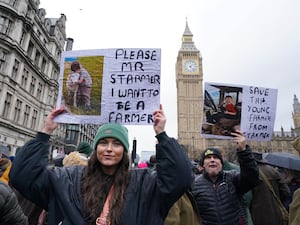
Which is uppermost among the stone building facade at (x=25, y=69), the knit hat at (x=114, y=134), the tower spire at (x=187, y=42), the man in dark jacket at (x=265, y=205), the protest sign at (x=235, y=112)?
the tower spire at (x=187, y=42)

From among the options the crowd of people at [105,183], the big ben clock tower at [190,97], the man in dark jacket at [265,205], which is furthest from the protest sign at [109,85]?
the big ben clock tower at [190,97]

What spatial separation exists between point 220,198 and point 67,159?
2.24 metres

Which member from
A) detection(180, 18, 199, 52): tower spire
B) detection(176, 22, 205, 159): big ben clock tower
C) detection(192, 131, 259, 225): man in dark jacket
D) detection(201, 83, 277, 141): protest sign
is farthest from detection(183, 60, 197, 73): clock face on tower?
detection(192, 131, 259, 225): man in dark jacket

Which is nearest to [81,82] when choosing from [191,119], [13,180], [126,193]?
[13,180]

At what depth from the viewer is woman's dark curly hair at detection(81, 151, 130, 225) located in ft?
5.09

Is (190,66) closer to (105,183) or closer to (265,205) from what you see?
(265,205)

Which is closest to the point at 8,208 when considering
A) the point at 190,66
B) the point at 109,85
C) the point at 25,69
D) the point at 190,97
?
the point at 109,85

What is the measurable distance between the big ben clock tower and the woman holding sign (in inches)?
3033

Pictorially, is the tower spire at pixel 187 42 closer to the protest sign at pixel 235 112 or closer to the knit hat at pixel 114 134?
the protest sign at pixel 235 112

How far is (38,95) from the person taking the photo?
25.1 meters

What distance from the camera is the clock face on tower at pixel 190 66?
285 ft

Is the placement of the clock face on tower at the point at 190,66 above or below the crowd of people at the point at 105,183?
above

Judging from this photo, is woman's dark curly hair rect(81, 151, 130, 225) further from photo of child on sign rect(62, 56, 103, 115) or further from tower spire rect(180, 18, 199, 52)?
tower spire rect(180, 18, 199, 52)

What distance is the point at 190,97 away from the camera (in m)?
84.2
